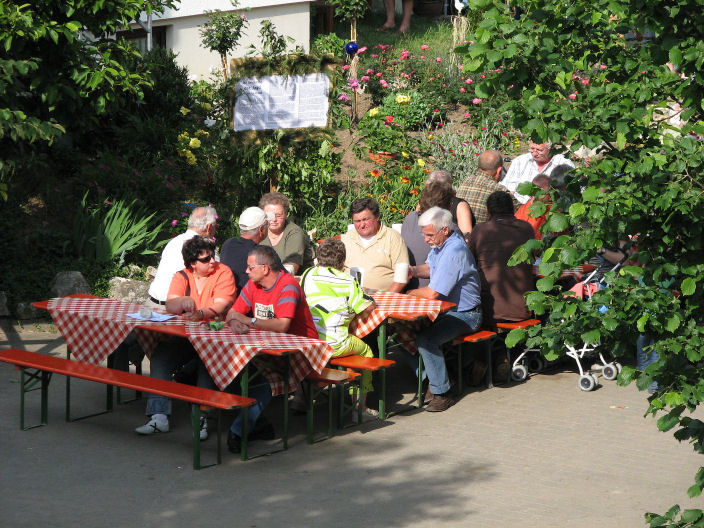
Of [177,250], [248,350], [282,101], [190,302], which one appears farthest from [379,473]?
[282,101]

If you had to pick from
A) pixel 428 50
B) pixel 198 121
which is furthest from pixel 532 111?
pixel 428 50

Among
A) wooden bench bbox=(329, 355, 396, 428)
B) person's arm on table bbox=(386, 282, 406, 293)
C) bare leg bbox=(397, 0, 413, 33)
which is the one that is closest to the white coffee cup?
person's arm on table bbox=(386, 282, 406, 293)

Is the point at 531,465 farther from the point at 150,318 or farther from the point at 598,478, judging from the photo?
the point at 150,318

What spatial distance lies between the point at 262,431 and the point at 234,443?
0.30 meters

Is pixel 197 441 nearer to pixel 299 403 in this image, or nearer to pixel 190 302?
pixel 190 302

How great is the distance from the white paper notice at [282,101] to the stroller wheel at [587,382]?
4.97 metres

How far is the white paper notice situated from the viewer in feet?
38.8

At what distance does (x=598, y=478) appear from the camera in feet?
20.1

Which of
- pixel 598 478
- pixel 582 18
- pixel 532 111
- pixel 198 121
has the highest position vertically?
pixel 198 121

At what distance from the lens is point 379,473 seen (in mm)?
6184

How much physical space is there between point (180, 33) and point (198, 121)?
234 inches

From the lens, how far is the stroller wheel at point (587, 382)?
26.8ft

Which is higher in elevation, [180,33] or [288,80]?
[180,33]

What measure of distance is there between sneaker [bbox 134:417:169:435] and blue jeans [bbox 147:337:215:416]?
81mm
